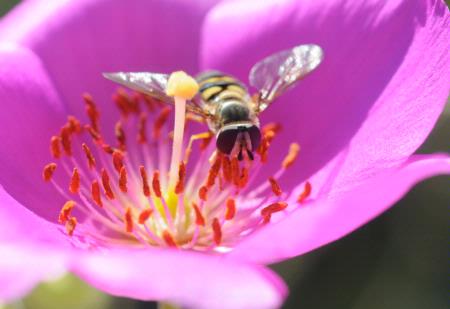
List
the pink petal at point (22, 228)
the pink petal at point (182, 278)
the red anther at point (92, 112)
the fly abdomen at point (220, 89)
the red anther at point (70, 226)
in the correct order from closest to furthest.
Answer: the pink petal at point (182, 278)
the pink petal at point (22, 228)
the red anther at point (70, 226)
the fly abdomen at point (220, 89)
the red anther at point (92, 112)

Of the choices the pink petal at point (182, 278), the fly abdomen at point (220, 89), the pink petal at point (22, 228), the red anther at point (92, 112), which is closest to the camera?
the pink petal at point (182, 278)

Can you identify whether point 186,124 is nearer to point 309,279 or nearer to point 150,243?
point 150,243

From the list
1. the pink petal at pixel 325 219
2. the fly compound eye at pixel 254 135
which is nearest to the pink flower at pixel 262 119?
the pink petal at pixel 325 219

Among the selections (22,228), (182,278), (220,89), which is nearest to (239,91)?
(220,89)

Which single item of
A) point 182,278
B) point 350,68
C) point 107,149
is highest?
point 350,68

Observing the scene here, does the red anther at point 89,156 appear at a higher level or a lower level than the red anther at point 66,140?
lower

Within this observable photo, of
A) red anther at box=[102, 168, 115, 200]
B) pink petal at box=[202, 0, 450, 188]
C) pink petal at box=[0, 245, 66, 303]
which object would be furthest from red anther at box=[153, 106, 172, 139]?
pink petal at box=[0, 245, 66, 303]

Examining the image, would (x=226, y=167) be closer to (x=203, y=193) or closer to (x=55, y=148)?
(x=203, y=193)

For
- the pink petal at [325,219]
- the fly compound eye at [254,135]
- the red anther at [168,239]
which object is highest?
the fly compound eye at [254,135]

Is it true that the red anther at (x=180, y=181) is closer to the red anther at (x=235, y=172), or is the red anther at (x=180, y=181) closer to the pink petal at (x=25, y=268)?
the red anther at (x=235, y=172)
